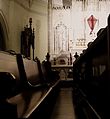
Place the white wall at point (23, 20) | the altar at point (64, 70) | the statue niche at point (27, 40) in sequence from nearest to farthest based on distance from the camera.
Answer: the white wall at point (23, 20), the statue niche at point (27, 40), the altar at point (64, 70)

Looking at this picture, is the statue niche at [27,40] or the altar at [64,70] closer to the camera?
the statue niche at [27,40]

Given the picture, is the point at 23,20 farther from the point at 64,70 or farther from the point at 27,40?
the point at 64,70

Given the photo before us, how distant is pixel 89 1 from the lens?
9.99 meters

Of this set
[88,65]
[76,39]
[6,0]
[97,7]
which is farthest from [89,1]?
[88,65]

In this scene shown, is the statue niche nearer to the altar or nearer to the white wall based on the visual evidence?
the white wall

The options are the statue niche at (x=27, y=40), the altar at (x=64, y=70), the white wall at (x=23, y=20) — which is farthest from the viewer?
the altar at (x=64, y=70)


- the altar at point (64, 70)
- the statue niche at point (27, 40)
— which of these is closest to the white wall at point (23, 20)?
the statue niche at point (27, 40)

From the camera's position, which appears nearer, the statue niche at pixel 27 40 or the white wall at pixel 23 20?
the white wall at pixel 23 20

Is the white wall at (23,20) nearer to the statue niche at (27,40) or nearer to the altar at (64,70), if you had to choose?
the statue niche at (27,40)

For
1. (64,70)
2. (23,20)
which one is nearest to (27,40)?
(23,20)

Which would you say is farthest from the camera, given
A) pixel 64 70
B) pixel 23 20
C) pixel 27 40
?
pixel 23 20

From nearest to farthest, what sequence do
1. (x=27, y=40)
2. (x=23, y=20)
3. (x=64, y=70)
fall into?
1. (x=27, y=40)
2. (x=64, y=70)
3. (x=23, y=20)

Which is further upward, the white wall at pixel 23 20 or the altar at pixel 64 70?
the white wall at pixel 23 20

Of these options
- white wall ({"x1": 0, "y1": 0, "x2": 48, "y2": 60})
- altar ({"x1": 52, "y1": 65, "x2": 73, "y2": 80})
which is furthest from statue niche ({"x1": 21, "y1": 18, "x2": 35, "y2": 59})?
altar ({"x1": 52, "y1": 65, "x2": 73, "y2": 80})
